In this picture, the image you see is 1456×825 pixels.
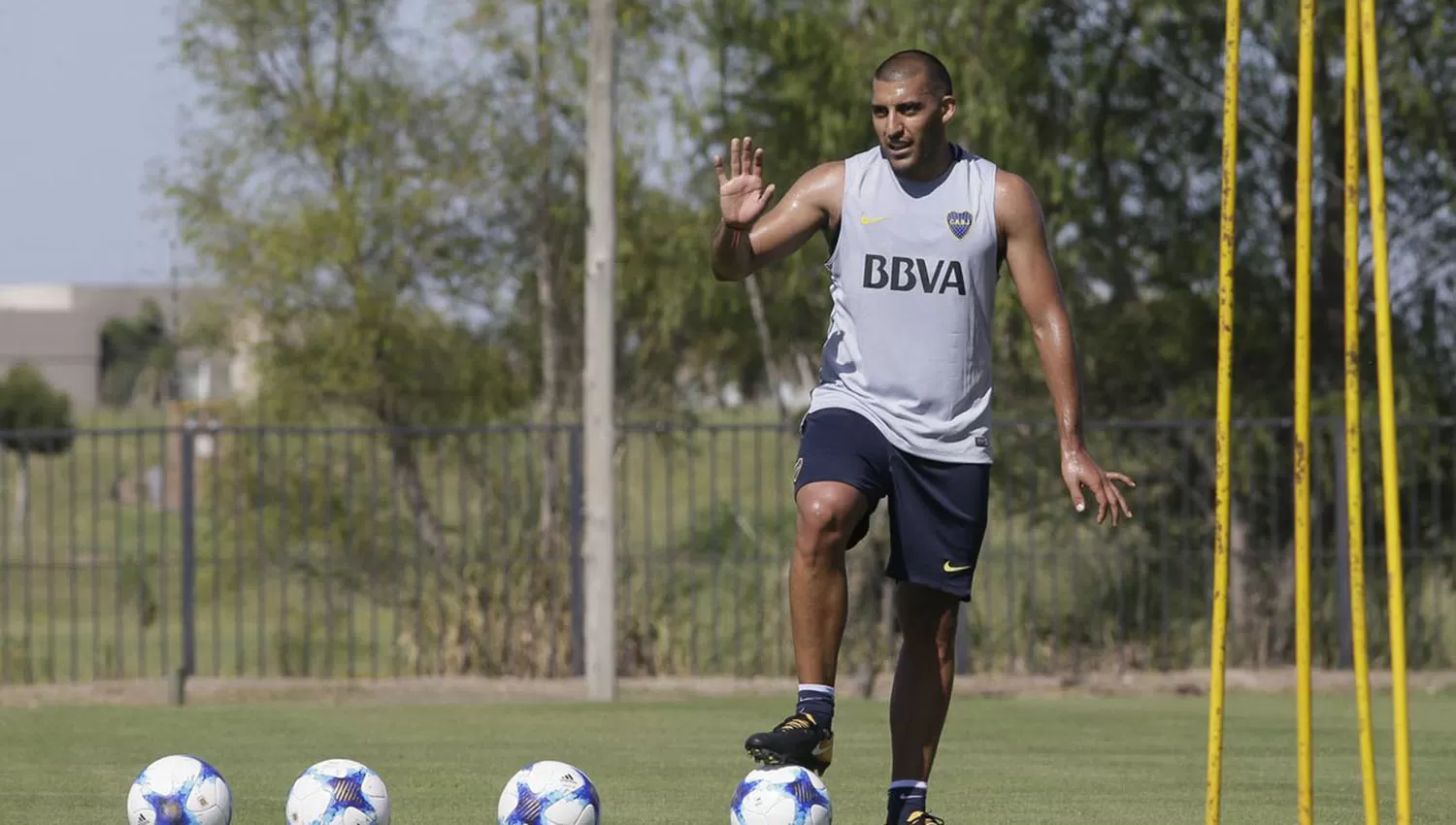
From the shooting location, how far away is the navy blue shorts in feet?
18.7

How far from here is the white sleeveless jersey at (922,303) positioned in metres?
5.66

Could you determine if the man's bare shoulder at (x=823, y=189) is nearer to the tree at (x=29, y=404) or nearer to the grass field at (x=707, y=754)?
the grass field at (x=707, y=754)

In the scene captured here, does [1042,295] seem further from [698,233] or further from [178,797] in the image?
[698,233]

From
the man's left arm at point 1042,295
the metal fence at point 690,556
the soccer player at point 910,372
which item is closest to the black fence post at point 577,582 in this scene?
the metal fence at point 690,556

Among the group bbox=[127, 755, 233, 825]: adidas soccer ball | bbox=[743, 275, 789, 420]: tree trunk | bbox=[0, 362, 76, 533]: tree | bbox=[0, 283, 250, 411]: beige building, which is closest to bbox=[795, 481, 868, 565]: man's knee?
bbox=[127, 755, 233, 825]: adidas soccer ball

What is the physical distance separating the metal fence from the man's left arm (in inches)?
328

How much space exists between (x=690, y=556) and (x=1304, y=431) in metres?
11.6

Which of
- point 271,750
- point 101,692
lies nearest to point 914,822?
point 271,750

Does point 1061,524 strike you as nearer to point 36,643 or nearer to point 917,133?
point 917,133

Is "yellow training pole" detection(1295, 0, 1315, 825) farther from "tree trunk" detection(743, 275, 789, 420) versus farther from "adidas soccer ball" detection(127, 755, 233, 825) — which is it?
"tree trunk" detection(743, 275, 789, 420)

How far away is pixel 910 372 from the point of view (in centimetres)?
568

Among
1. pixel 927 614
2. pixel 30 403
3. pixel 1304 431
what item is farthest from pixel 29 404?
pixel 1304 431

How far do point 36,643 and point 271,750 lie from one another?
20.6 meters

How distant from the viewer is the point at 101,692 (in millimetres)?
13609
